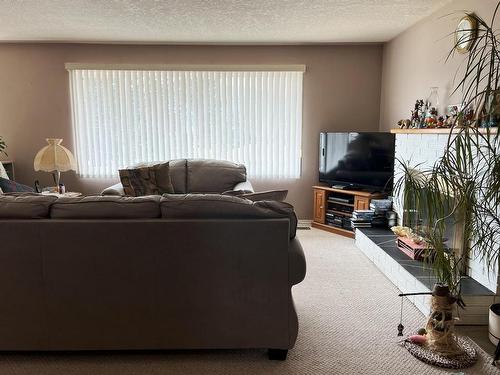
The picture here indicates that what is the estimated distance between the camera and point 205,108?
5.05 meters

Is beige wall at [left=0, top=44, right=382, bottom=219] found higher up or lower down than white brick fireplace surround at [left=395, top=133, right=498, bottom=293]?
higher up

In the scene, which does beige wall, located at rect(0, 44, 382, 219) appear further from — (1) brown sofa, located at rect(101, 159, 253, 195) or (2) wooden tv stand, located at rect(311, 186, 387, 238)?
(1) brown sofa, located at rect(101, 159, 253, 195)

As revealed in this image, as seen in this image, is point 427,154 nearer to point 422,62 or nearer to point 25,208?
point 422,62

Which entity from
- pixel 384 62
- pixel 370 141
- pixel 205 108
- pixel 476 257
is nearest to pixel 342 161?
pixel 370 141

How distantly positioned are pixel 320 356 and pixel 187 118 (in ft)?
12.2

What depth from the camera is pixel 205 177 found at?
15.0ft

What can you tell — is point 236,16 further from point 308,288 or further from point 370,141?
point 308,288

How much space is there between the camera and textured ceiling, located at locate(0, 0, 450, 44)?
11.2 ft

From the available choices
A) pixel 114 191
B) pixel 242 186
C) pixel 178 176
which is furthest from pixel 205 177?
pixel 114 191

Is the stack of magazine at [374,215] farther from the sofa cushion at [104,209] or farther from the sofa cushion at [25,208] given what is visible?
the sofa cushion at [25,208]

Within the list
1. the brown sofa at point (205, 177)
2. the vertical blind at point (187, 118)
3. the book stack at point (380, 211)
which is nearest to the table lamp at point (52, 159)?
the brown sofa at point (205, 177)

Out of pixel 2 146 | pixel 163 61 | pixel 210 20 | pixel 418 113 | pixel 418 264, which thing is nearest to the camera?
pixel 418 264

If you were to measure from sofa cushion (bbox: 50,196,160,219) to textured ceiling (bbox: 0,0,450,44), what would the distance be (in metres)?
2.18

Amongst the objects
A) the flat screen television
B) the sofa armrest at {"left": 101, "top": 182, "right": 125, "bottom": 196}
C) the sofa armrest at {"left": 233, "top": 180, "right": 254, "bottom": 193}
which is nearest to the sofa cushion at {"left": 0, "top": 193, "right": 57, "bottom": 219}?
the sofa armrest at {"left": 101, "top": 182, "right": 125, "bottom": 196}
